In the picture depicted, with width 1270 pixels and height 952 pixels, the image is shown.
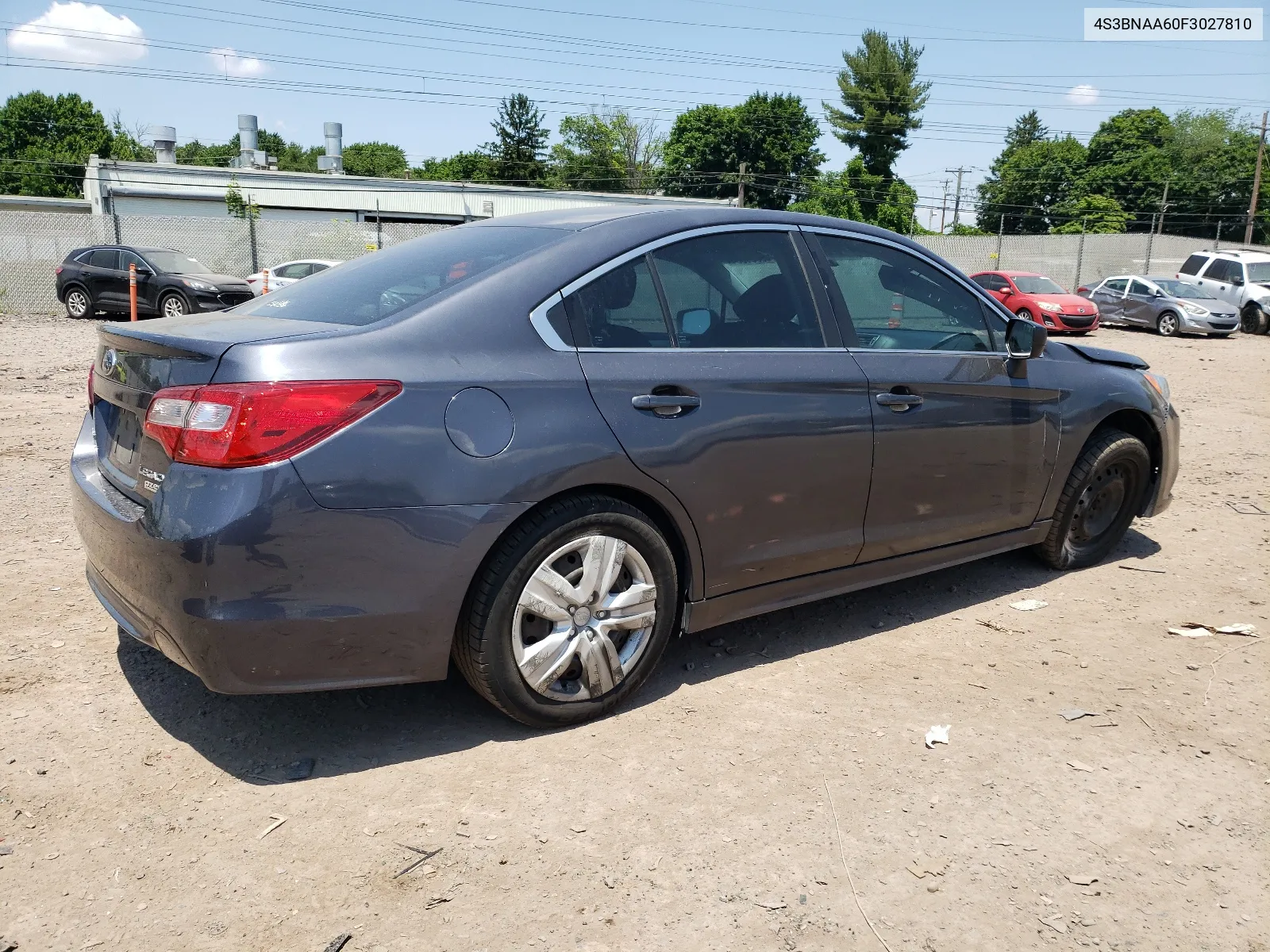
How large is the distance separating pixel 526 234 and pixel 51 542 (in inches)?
121

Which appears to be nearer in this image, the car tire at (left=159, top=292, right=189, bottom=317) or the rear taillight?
the rear taillight

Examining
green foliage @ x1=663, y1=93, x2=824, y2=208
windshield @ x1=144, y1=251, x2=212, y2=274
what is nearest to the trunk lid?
windshield @ x1=144, y1=251, x2=212, y2=274

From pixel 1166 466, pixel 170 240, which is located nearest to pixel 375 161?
pixel 170 240

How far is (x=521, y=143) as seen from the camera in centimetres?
8575

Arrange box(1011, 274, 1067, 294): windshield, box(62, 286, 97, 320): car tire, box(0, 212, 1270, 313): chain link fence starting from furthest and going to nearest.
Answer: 1. box(1011, 274, 1067, 294): windshield
2. box(0, 212, 1270, 313): chain link fence
3. box(62, 286, 97, 320): car tire

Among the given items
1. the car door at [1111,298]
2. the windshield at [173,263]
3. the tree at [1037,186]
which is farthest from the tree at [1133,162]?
the windshield at [173,263]

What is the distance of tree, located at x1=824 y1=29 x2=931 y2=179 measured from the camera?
2712 inches

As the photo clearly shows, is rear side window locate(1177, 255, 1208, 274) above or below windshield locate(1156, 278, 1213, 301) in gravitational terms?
above

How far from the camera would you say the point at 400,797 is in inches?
112

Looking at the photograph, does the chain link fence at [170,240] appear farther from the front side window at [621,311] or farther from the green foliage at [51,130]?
the green foliage at [51,130]

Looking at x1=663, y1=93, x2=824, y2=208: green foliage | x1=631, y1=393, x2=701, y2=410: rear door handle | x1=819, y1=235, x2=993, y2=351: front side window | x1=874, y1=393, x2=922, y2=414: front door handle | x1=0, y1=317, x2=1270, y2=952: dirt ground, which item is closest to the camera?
x1=0, y1=317, x2=1270, y2=952: dirt ground

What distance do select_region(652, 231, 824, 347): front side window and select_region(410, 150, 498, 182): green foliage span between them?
76.3 meters

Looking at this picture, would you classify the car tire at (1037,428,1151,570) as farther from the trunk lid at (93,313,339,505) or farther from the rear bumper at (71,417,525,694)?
the trunk lid at (93,313,339,505)

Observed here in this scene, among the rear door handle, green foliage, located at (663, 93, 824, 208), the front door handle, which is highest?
green foliage, located at (663, 93, 824, 208)
